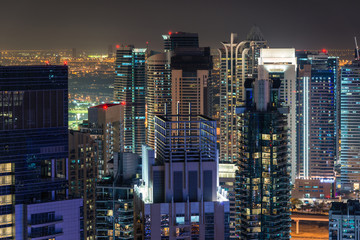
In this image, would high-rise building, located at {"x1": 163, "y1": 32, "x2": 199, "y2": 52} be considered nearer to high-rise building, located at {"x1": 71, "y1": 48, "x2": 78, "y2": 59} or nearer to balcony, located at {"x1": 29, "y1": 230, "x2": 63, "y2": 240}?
high-rise building, located at {"x1": 71, "y1": 48, "x2": 78, "y2": 59}

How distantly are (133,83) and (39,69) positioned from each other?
48566mm

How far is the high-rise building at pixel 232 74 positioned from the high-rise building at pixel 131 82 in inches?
254

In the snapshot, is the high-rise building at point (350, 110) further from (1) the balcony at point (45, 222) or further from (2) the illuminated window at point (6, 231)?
(2) the illuminated window at point (6, 231)

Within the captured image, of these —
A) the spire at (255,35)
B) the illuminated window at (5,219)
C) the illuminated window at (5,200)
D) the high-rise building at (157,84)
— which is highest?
the spire at (255,35)

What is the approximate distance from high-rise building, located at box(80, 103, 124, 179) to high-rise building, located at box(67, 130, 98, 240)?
739cm

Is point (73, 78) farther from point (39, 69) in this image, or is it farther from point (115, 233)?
point (39, 69)

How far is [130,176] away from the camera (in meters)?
26.1

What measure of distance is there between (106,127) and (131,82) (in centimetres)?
1507

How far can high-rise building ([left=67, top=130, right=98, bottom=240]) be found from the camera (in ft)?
116

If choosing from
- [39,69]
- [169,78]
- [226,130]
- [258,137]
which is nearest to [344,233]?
[258,137]

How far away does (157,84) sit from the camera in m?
65.6

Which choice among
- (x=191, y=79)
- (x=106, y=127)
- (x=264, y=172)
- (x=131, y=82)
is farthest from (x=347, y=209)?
(x=131, y=82)

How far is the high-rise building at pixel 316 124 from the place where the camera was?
197 ft

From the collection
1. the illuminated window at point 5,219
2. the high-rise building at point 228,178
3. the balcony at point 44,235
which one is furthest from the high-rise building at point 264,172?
the illuminated window at point 5,219
